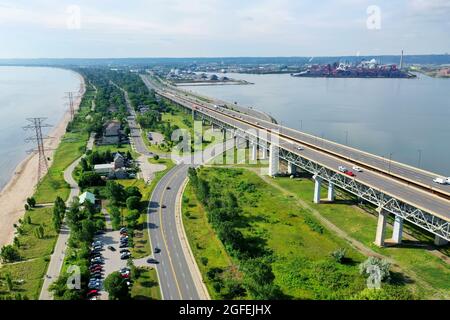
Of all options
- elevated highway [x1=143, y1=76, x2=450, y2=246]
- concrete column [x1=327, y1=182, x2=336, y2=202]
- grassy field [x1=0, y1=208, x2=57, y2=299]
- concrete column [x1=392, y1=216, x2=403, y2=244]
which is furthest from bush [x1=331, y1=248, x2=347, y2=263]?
grassy field [x1=0, y1=208, x2=57, y2=299]

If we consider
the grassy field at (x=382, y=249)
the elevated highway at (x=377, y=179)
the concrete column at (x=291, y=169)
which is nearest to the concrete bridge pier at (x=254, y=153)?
the elevated highway at (x=377, y=179)

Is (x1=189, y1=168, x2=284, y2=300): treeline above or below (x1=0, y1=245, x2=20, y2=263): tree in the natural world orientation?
above

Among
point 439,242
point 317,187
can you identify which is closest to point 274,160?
point 317,187

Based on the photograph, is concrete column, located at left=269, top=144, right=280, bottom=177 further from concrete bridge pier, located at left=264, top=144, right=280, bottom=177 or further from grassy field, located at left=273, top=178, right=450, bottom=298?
grassy field, located at left=273, top=178, right=450, bottom=298

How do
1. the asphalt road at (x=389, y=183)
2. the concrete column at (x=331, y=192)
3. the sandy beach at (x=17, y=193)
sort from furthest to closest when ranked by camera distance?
the concrete column at (x=331, y=192) → the sandy beach at (x=17, y=193) → the asphalt road at (x=389, y=183)

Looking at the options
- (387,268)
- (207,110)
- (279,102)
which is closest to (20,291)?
(387,268)

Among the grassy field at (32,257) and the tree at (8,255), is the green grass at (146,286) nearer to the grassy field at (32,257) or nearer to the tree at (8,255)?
the grassy field at (32,257)

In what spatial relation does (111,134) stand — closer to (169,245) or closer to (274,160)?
(274,160)

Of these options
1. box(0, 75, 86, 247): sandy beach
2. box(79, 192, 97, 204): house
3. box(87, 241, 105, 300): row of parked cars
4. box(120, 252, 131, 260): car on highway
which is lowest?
box(0, 75, 86, 247): sandy beach
